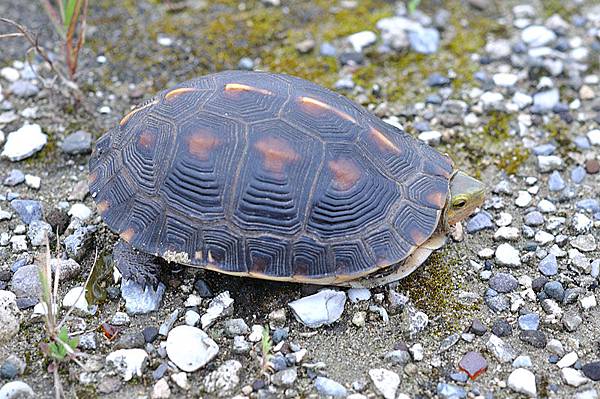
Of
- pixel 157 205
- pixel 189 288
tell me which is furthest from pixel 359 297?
pixel 157 205

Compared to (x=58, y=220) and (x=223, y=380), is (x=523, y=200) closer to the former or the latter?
(x=223, y=380)

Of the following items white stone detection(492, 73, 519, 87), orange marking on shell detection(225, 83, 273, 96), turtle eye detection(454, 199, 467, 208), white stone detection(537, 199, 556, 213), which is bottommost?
white stone detection(537, 199, 556, 213)

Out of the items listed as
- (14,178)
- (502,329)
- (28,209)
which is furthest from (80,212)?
(502,329)

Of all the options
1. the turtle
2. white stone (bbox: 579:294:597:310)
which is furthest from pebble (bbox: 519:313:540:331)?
the turtle

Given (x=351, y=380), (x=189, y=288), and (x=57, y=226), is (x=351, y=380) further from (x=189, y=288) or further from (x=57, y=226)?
(x=57, y=226)

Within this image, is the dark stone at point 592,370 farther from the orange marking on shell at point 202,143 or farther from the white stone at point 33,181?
the white stone at point 33,181

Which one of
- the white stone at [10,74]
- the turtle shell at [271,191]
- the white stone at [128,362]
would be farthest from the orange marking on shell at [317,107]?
the white stone at [10,74]

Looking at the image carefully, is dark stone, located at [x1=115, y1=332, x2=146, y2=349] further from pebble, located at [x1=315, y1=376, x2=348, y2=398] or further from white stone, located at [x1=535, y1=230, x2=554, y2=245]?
white stone, located at [x1=535, y1=230, x2=554, y2=245]
